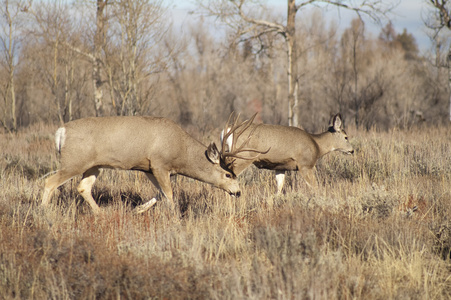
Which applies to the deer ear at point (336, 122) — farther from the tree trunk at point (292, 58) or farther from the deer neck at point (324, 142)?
the tree trunk at point (292, 58)

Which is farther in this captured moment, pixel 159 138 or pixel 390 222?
pixel 159 138

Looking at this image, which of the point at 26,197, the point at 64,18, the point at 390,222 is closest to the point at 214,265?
the point at 390,222

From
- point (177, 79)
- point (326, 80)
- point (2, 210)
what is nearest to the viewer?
point (2, 210)

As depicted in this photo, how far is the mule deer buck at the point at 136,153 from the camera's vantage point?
659 centimetres

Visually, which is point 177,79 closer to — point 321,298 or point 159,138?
point 159,138

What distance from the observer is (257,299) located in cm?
346

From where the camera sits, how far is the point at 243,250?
4703mm

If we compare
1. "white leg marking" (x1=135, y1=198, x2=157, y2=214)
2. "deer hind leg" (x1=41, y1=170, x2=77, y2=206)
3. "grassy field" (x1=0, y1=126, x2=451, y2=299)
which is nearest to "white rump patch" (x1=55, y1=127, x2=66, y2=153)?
"deer hind leg" (x1=41, y1=170, x2=77, y2=206)

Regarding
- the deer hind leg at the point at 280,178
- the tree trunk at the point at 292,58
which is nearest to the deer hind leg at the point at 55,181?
the deer hind leg at the point at 280,178

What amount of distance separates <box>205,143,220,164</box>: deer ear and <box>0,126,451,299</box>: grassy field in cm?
64

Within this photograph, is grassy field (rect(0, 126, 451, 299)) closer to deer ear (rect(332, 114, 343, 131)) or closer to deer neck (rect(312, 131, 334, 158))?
deer neck (rect(312, 131, 334, 158))

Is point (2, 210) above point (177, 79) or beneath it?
beneath

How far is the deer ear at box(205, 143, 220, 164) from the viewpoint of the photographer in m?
7.23

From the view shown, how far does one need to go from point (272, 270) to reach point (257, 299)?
30.4 inches
